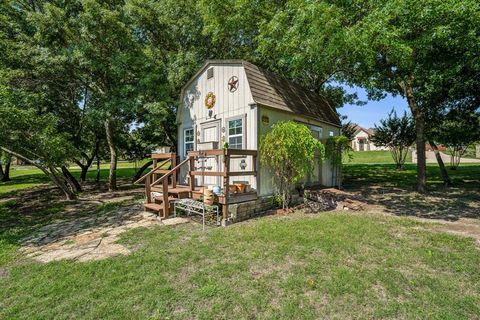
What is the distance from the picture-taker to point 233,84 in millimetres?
7902

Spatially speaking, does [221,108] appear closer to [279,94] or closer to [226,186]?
[279,94]

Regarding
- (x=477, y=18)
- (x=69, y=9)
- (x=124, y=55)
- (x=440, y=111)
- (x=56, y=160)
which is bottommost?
(x=56, y=160)

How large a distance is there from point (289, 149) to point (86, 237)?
209 inches

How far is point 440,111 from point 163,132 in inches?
605

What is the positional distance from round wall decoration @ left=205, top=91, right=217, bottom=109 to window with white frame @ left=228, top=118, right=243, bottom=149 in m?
1.09

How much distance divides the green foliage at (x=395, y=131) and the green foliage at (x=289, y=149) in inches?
603

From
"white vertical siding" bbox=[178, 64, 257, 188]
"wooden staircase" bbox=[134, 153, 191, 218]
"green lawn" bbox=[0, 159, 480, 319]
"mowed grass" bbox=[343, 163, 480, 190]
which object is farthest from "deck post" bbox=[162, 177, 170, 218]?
"mowed grass" bbox=[343, 163, 480, 190]

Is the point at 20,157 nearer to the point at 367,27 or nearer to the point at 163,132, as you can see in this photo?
the point at 163,132

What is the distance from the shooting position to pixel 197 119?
30.6 ft

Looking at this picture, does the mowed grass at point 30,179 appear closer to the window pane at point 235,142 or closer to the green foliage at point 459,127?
the window pane at point 235,142

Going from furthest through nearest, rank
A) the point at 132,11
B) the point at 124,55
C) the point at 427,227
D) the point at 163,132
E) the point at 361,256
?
the point at 163,132 < the point at 132,11 < the point at 124,55 < the point at 427,227 < the point at 361,256

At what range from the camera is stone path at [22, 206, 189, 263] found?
4703mm

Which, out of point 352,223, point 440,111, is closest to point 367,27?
point 352,223

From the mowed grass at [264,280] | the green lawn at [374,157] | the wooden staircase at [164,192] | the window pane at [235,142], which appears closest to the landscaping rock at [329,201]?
the mowed grass at [264,280]
